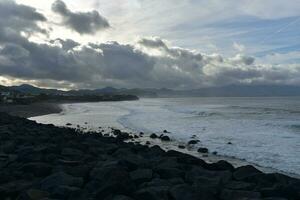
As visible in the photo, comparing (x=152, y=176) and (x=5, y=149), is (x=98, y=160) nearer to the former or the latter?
(x=152, y=176)

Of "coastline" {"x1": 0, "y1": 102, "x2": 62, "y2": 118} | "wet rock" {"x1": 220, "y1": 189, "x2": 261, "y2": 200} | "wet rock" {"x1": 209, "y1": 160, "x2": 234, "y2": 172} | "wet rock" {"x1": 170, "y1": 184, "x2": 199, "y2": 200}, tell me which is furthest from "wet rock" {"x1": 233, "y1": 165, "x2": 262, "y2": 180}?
"coastline" {"x1": 0, "y1": 102, "x2": 62, "y2": 118}

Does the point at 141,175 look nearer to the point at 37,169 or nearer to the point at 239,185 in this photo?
the point at 239,185

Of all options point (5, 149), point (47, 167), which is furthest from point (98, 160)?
point (5, 149)

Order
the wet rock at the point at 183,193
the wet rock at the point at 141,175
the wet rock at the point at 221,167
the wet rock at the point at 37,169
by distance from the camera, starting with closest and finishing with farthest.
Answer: the wet rock at the point at 183,193, the wet rock at the point at 141,175, the wet rock at the point at 37,169, the wet rock at the point at 221,167

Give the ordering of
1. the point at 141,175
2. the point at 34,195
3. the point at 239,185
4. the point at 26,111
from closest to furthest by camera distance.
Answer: the point at 34,195 < the point at 239,185 < the point at 141,175 < the point at 26,111

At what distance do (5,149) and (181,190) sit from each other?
919 cm

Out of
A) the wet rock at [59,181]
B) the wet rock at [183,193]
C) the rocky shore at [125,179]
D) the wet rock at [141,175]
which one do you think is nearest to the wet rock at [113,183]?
the rocky shore at [125,179]

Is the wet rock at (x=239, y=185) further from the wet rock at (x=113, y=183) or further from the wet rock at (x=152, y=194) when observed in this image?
the wet rock at (x=113, y=183)

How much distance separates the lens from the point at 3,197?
10.5 meters

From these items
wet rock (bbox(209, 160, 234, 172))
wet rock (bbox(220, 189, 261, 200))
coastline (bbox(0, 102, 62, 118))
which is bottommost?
coastline (bbox(0, 102, 62, 118))

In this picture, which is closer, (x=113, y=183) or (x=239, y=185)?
(x=113, y=183)

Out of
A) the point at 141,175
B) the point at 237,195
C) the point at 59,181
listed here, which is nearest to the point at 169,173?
the point at 141,175

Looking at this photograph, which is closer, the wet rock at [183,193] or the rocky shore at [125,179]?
the wet rock at [183,193]

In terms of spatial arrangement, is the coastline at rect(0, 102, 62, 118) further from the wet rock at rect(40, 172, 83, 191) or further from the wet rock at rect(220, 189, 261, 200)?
the wet rock at rect(220, 189, 261, 200)
